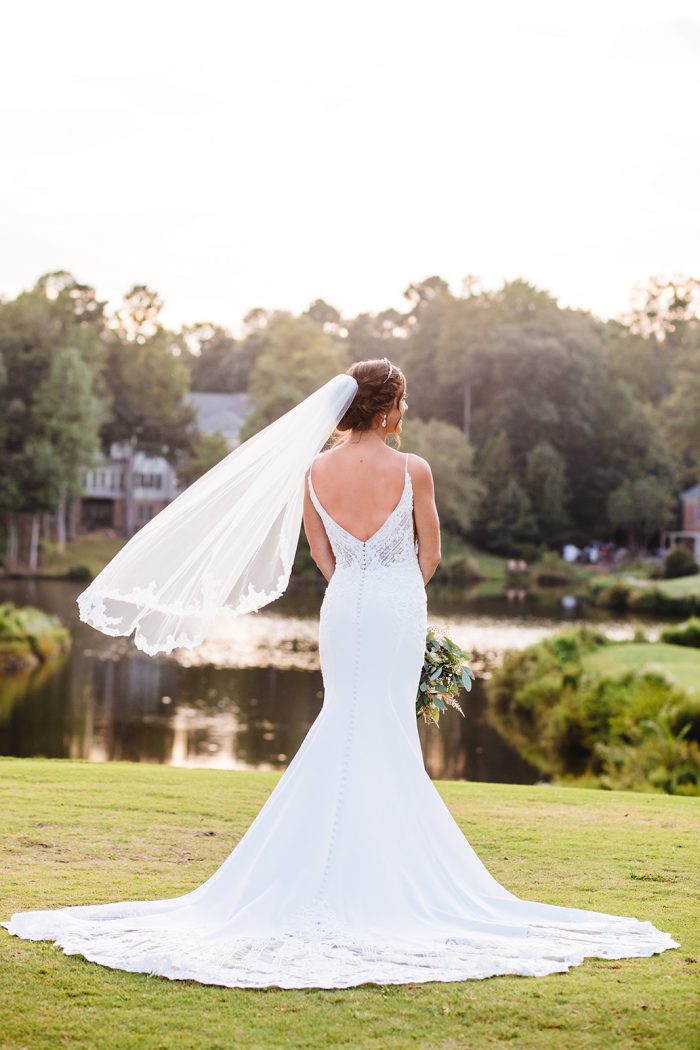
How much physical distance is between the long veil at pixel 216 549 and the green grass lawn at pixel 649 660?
15525 mm

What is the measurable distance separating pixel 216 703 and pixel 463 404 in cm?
5699

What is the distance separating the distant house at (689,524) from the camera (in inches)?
2875

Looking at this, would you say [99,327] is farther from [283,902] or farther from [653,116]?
[283,902]

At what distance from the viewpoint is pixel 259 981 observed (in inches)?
184

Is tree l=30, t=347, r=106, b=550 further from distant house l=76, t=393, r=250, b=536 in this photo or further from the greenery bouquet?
the greenery bouquet

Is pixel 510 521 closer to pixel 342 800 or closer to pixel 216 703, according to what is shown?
pixel 216 703

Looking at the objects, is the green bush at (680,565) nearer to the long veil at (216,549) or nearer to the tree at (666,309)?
the tree at (666,309)

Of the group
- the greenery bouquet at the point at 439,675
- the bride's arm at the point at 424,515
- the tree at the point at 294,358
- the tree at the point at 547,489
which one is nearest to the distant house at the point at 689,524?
the tree at the point at 547,489

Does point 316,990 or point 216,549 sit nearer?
point 316,990

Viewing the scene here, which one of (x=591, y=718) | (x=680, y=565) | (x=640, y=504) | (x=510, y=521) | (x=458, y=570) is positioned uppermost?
(x=640, y=504)

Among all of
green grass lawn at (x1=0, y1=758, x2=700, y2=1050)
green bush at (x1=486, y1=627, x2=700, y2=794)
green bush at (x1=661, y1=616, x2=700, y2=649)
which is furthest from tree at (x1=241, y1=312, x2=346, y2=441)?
green grass lawn at (x1=0, y1=758, x2=700, y2=1050)

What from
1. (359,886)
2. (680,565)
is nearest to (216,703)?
(359,886)

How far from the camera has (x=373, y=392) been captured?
5965 millimetres

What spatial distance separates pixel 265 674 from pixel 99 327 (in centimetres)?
4186
